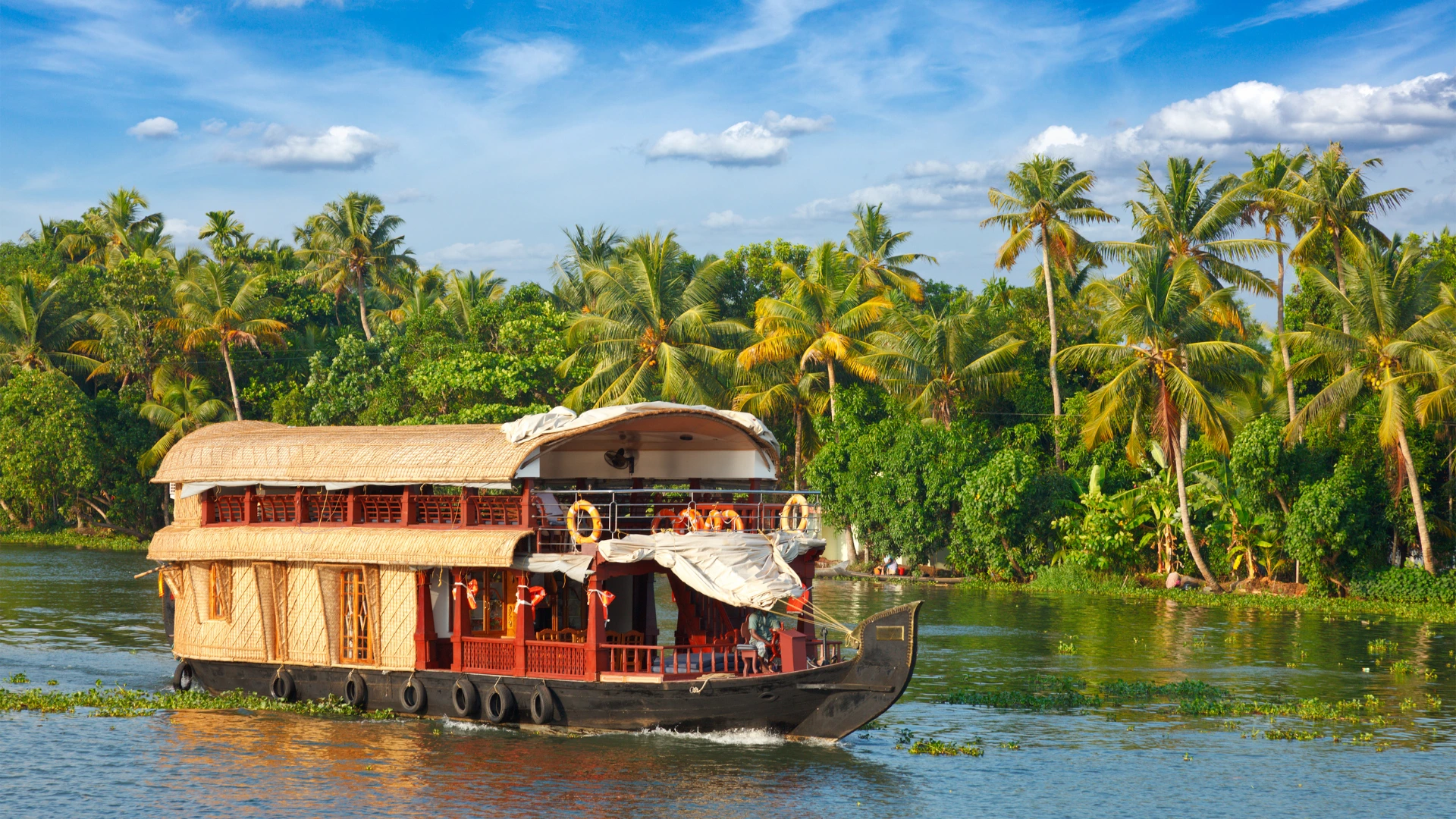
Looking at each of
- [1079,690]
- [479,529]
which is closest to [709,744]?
[479,529]

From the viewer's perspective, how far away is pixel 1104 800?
14.5 meters

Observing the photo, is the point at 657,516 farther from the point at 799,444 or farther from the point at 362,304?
the point at 362,304

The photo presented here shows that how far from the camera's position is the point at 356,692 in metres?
17.8

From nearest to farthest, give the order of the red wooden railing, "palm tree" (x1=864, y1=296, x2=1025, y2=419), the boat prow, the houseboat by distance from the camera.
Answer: the boat prow < the houseboat < the red wooden railing < "palm tree" (x1=864, y1=296, x2=1025, y2=419)

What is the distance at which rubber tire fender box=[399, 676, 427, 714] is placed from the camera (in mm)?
17297

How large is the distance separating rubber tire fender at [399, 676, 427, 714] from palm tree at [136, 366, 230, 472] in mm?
30993

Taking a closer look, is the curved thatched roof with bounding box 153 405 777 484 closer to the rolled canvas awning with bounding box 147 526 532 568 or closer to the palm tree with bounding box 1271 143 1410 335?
the rolled canvas awning with bounding box 147 526 532 568

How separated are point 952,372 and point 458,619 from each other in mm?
23041

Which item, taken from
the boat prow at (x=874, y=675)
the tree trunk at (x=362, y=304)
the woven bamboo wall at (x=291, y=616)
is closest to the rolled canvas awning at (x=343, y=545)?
the woven bamboo wall at (x=291, y=616)

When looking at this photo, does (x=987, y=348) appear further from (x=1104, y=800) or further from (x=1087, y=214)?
(x=1104, y=800)

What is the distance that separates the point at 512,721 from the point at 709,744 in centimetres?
236

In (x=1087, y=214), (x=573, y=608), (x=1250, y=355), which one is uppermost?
(x=1087, y=214)

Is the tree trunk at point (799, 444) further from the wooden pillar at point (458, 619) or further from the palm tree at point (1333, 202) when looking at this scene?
the wooden pillar at point (458, 619)

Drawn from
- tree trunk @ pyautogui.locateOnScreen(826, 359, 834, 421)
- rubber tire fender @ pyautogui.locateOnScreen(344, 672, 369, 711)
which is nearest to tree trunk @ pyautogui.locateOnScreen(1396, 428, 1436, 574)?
tree trunk @ pyautogui.locateOnScreen(826, 359, 834, 421)
